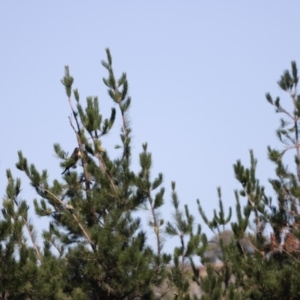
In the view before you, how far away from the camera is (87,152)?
13.3 meters

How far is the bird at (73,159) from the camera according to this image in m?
13.1

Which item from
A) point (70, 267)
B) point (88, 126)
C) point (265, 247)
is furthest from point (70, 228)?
point (265, 247)

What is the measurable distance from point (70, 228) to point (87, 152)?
1185 millimetres

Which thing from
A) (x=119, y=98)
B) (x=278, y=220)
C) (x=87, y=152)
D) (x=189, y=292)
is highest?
(x=119, y=98)

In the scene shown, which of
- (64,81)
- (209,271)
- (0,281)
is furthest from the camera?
(64,81)

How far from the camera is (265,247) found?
12.9 metres

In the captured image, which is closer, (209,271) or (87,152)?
(209,271)

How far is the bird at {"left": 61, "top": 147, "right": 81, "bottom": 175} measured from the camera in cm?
1313

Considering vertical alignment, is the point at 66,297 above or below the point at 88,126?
below

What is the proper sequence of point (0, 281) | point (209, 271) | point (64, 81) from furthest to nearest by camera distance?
point (64, 81) < point (0, 281) < point (209, 271)

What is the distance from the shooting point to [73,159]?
1317cm

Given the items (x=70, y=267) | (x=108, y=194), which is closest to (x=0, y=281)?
(x=70, y=267)

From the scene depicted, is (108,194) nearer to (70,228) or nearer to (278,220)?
(70,228)

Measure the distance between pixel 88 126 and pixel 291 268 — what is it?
361 centimetres
